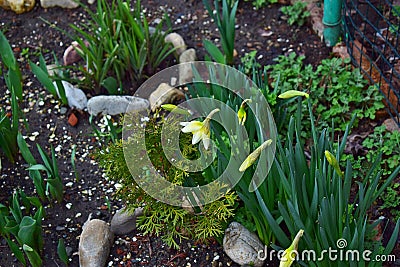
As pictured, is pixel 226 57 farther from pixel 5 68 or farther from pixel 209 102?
pixel 5 68

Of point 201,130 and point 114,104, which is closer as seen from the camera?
point 201,130

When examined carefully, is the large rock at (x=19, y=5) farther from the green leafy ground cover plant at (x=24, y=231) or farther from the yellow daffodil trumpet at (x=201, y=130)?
the yellow daffodil trumpet at (x=201, y=130)

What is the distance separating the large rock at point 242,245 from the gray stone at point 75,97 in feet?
3.91

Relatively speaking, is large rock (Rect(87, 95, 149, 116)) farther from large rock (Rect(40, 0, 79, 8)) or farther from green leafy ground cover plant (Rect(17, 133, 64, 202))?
large rock (Rect(40, 0, 79, 8))

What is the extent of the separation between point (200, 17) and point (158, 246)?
67.5 inches

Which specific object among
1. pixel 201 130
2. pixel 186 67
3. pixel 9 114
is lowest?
pixel 9 114

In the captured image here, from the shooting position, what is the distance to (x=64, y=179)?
2932 mm

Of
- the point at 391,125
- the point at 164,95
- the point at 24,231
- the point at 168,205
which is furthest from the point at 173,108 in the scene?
the point at 391,125

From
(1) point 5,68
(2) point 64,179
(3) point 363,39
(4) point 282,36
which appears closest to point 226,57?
(4) point 282,36

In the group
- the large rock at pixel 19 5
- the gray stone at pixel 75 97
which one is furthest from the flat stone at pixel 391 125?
the large rock at pixel 19 5

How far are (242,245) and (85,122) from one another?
4.01 ft

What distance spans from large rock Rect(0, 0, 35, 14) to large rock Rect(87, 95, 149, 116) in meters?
1.09

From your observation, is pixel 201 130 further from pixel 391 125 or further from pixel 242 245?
pixel 391 125

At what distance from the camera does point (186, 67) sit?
334cm
